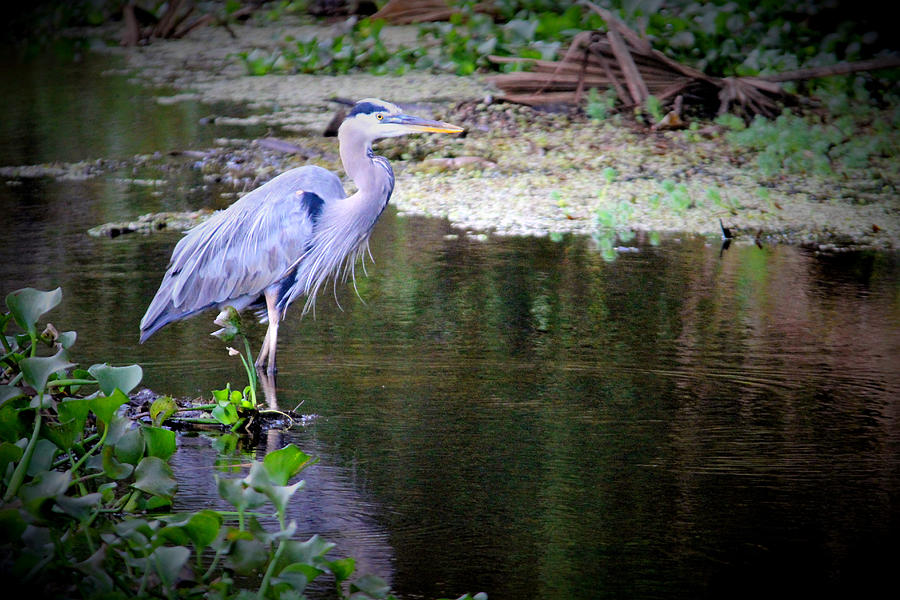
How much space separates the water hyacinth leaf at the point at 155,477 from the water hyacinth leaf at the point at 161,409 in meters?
1.07

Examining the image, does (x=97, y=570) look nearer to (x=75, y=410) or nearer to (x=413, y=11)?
(x=75, y=410)

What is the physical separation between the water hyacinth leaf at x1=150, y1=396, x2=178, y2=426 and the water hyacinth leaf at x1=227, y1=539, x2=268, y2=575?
1484 millimetres

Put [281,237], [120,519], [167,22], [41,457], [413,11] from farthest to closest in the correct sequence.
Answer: [167,22] < [413,11] < [281,237] < [120,519] < [41,457]

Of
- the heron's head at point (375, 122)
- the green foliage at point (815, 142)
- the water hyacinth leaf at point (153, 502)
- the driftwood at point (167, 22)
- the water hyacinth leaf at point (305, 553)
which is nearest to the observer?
the water hyacinth leaf at point (305, 553)

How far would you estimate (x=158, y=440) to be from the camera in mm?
3293

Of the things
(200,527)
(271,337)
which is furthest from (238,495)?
(271,337)

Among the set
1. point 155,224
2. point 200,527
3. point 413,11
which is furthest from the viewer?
point 413,11

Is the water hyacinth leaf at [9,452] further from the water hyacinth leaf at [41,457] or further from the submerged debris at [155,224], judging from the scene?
the submerged debris at [155,224]

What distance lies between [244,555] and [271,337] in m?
2.63

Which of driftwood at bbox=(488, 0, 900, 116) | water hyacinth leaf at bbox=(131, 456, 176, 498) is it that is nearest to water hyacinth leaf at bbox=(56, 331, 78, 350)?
water hyacinth leaf at bbox=(131, 456, 176, 498)

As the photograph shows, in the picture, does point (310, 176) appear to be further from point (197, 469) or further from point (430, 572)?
point (430, 572)

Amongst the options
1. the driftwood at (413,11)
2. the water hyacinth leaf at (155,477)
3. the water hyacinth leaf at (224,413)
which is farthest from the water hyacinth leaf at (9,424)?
the driftwood at (413,11)

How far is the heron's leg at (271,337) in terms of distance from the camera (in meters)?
5.21

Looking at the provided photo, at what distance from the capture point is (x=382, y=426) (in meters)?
4.47
